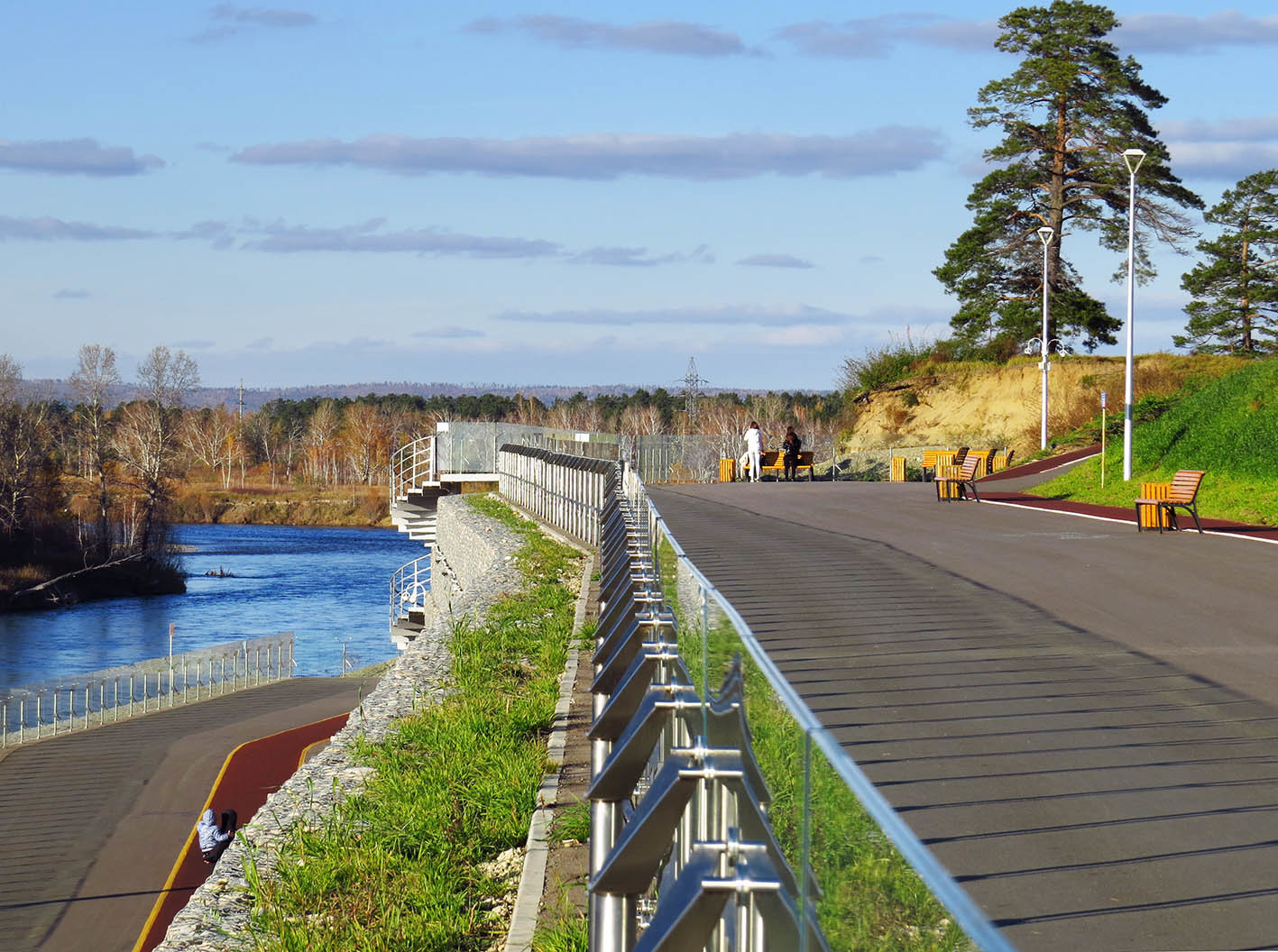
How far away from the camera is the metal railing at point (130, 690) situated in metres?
42.3

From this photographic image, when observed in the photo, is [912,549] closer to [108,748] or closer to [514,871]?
[514,871]

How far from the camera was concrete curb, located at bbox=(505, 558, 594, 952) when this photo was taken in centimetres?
532

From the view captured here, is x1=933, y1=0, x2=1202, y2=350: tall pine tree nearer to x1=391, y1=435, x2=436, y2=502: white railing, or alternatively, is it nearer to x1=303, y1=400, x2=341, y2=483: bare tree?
x1=391, y1=435, x2=436, y2=502: white railing

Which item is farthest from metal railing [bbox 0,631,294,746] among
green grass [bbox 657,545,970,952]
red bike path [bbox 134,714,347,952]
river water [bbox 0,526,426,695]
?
green grass [bbox 657,545,970,952]

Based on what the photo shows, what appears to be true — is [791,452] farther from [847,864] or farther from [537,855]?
[847,864]

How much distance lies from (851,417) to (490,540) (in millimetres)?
35356

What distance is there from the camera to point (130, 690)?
45.7 metres

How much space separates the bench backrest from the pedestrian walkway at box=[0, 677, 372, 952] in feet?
58.0

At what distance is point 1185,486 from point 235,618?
63237 mm

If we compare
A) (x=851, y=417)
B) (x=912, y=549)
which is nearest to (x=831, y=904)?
(x=912, y=549)

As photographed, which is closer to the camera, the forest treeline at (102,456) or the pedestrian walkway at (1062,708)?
the pedestrian walkway at (1062,708)

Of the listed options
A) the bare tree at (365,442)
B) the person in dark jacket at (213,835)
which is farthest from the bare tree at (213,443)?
the person in dark jacket at (213,835)

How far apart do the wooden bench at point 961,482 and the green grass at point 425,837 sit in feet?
57.1

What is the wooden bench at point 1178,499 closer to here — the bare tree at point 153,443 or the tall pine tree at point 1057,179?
the tall pine tree at point 1057,179
